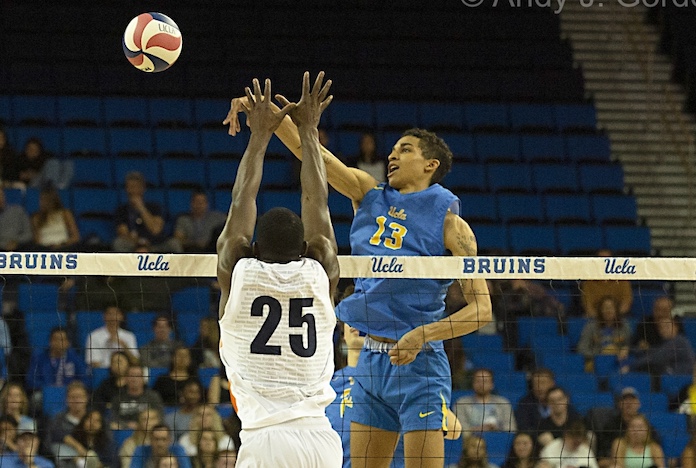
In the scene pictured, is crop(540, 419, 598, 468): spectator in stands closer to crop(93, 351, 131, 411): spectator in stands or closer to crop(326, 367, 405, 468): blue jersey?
crop(326, 367, 405, 468): blue jersey

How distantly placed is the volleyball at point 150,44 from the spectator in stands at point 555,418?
17.0ft

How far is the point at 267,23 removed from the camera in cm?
1639

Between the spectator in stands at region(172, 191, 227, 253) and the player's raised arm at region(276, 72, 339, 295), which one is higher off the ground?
the spectator in stands at region(172, 191, 227, 253)

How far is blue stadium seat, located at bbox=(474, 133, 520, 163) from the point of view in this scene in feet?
51.2

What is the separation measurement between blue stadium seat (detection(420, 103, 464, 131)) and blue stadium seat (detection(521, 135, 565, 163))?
Answer: 3.17ft

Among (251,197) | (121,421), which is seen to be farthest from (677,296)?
(251,197)

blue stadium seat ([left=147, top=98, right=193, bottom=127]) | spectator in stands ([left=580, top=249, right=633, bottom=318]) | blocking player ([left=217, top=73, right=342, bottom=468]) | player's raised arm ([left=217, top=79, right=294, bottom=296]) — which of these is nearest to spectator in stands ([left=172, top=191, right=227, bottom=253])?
blue stadium seat ([left=147, top=98, right=193, bottom=127])

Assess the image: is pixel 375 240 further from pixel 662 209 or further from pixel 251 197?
pixel 662 209

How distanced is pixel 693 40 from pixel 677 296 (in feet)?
14.2

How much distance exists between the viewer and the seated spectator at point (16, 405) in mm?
9836

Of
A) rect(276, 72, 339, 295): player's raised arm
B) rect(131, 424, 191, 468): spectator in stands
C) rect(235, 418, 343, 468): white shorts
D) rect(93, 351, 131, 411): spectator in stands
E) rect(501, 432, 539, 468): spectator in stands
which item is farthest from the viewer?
rect(93, 351, 131, 411): spectator in stands

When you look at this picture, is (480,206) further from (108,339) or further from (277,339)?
(277,339)

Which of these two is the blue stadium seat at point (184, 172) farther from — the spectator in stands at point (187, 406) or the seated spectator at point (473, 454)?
the seated spectator at point (473, 454)

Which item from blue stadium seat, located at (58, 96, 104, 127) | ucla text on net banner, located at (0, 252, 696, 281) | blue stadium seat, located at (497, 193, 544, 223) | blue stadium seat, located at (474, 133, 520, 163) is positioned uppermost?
blue stadium seat, located at (58, 96, 104, 127)
